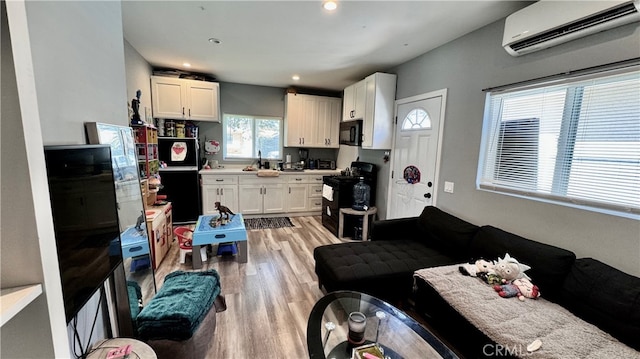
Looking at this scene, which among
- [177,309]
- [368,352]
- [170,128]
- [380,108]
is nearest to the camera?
[368,352]

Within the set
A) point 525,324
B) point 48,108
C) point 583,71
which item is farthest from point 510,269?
point 48,108

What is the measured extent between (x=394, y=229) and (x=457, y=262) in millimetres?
715

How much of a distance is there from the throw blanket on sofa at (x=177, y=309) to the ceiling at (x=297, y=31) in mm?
2288

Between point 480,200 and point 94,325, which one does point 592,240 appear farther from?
point 94,325

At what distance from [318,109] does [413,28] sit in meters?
2.83

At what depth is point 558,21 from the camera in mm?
1734

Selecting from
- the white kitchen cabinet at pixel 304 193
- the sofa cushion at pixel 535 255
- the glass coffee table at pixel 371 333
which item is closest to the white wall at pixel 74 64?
the glass coffee table at pixel 371 333

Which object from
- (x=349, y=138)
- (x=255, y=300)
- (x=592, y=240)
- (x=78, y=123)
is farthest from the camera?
(x=349, y=138)

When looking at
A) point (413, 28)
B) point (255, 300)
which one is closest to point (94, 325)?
point (255, 300)

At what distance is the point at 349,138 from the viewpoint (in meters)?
4.39

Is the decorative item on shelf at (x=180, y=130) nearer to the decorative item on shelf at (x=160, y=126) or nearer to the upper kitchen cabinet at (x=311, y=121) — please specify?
the decorative item on shelf at (x=160, y=126)

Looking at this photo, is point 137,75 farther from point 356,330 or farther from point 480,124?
point 480,124

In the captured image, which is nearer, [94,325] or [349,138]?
[94,325]

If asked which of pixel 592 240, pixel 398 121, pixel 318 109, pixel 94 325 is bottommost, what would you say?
pixel 94 325
